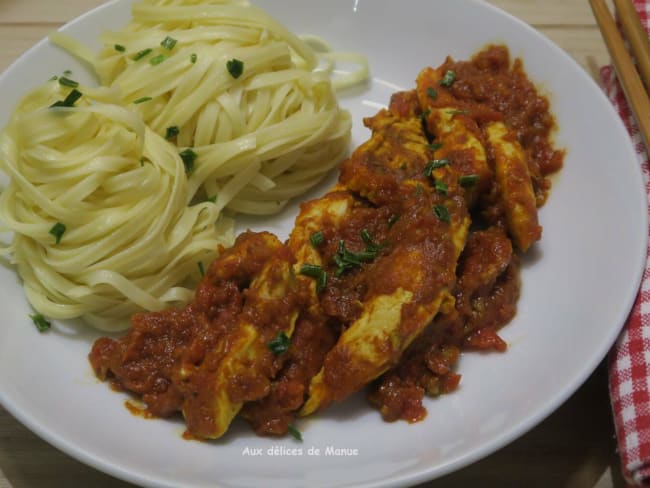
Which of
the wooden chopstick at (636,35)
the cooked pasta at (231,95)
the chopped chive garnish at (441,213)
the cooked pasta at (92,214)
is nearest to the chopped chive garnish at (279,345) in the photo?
the cooked pasta at (92,214)

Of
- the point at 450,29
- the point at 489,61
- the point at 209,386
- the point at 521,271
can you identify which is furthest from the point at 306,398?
the point at 450,29

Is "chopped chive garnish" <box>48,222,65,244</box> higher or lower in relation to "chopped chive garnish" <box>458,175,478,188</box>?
lower

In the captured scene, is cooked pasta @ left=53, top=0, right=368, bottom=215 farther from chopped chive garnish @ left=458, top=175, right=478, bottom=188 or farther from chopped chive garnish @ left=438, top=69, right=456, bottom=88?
chopped chive garnish @ left=458, top=175, right=478, bottom=188

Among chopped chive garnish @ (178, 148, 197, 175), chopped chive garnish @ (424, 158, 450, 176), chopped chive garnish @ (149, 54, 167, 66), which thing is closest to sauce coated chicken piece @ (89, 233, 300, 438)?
chopped chive garnish @ (178, 148, 197, 175)

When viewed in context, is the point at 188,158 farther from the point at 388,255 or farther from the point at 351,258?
the point at 388,255

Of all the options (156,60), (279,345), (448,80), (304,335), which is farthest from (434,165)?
(156,60)

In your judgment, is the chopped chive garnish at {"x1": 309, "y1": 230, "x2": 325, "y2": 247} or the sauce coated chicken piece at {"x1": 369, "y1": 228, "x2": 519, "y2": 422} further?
the chopped chive garnish at {"x1": 309, "y1": 230, "x2": 325, "y2": 247}

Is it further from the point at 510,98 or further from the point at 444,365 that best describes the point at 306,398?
the point at 510,98
